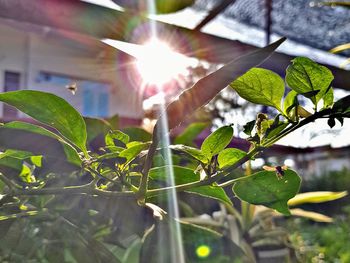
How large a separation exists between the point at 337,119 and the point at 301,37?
243cm

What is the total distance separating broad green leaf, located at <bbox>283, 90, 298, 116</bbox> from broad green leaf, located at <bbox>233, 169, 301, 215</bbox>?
3 cm

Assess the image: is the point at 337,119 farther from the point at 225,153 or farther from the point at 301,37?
the point at 301,37

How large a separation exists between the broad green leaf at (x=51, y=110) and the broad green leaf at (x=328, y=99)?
8 cm

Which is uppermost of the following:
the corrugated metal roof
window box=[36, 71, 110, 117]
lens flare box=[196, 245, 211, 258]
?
window box=[36, 71, 110, 117]

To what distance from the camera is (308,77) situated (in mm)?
142

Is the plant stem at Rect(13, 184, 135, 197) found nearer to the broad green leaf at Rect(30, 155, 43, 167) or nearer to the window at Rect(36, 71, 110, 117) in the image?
the broad green leaf at Rect(30, 155, 43, 167)

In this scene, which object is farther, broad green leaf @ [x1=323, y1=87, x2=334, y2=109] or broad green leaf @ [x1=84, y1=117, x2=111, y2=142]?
broad green leaf @ [x1=84, y1=117, x2=111, y2=142]

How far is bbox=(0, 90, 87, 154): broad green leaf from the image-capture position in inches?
5.7

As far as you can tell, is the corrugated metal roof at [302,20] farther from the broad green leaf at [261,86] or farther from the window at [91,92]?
the broad green leaf at [261,86]

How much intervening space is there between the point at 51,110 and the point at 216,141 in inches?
2.3

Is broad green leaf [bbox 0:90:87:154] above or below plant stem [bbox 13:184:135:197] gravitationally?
above

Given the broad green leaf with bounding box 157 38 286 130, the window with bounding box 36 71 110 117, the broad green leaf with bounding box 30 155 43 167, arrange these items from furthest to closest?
1. the window with bounding box 36 71 110 117
2. the broad green leaf with bounding box 30 155 43 167
3. the broad green leaf with bounding box 157 38 286 130

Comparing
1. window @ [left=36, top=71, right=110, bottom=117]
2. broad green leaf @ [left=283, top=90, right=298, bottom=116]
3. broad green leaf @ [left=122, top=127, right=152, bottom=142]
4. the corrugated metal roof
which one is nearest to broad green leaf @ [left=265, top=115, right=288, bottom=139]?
broad green leaf @ [left=283, top=90, right=298, bottom=116]

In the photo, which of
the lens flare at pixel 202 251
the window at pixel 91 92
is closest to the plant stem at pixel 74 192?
the lens flare at pixel 202 251
